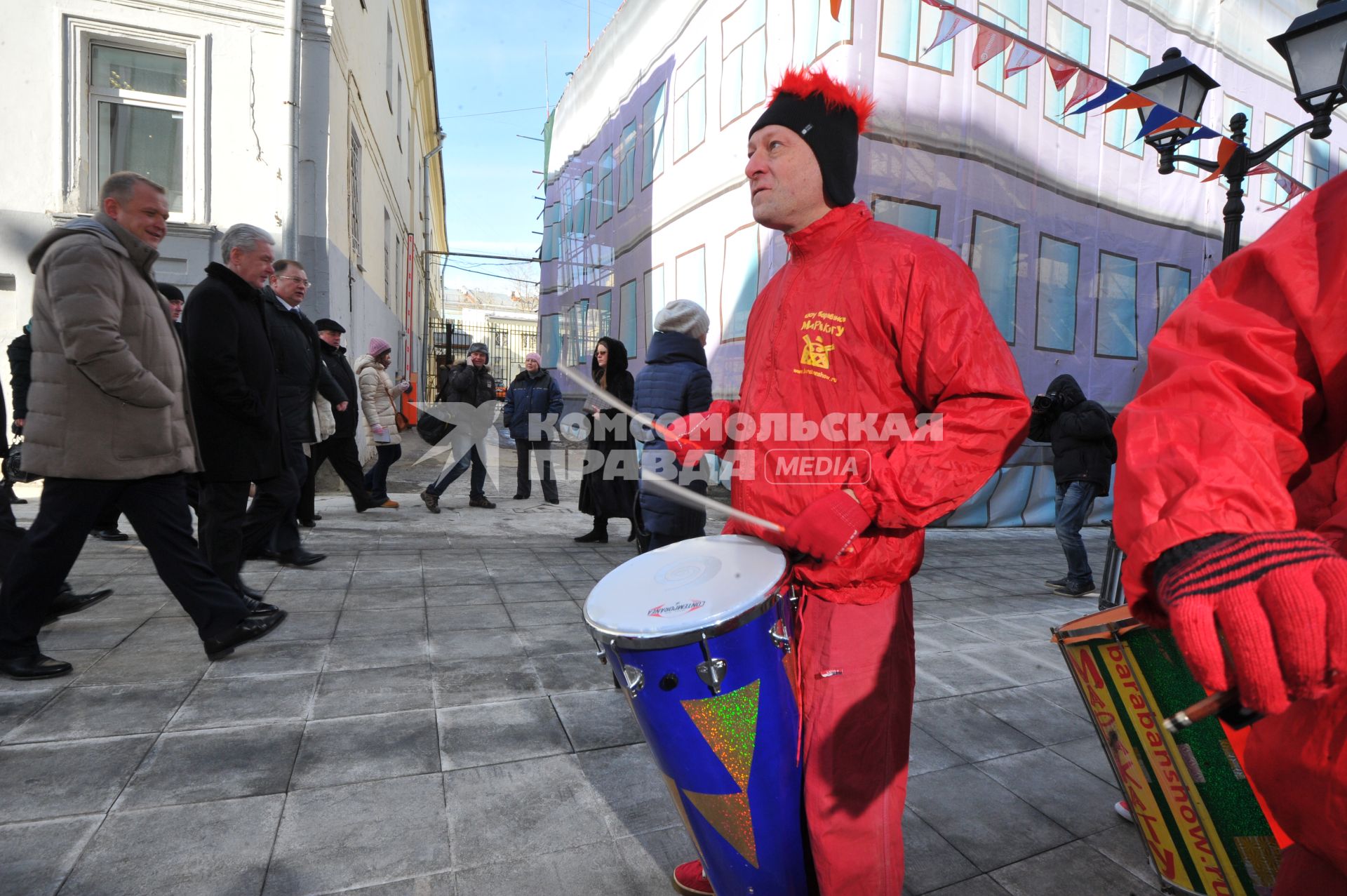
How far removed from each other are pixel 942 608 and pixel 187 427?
4161 millimetres

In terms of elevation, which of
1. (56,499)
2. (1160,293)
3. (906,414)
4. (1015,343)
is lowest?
(56,499)

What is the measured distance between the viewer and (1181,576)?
28.8 inches

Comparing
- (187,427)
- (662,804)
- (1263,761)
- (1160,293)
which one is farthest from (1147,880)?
(1160,293)

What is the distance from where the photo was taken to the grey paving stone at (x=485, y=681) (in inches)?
113

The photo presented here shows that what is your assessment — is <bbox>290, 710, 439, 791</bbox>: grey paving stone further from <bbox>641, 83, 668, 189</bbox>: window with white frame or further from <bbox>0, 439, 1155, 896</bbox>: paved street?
<bbox>641, 83, 668, 189</bbox>: window with white frame

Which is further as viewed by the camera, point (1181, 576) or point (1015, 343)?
point (1015, 343)

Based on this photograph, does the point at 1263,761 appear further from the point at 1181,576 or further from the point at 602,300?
the point at 602,300

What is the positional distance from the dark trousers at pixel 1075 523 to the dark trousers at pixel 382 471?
6.02m

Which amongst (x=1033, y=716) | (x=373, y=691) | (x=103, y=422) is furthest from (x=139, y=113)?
(x=1033, y=716)

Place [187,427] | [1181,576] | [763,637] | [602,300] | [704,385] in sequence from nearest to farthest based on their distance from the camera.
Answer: [1181,576] → [763,637] → [187,427] → [704,385] → [602,300]

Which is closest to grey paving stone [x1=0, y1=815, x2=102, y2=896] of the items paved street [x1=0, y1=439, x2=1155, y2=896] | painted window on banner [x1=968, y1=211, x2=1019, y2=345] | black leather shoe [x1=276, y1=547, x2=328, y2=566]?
paved street [x1=0, y1=439, x2=1155, y2=896]

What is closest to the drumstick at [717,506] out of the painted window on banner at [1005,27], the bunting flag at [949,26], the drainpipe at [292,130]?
the bunting flag at [949,26]

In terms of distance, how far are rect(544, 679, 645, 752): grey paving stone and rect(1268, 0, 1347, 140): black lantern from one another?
205 inches

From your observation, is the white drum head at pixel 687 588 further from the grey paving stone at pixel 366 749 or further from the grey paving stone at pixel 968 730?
the grey paving stone at pixel 968 730
